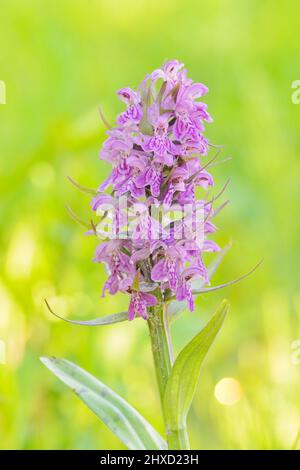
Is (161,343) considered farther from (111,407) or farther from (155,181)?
(155,181)

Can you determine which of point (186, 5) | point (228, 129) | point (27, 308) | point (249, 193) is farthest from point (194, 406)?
point (186, 5)

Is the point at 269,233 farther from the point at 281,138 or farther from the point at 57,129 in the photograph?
the point at 57,129

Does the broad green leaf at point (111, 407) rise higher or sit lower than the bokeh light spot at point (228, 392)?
lower

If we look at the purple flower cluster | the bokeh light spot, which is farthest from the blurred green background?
the purple flower cluster

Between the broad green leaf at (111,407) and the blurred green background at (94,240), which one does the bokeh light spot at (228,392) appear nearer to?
the blurred green background at (94,240)

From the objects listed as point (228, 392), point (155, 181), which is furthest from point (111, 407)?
point (228, 392)

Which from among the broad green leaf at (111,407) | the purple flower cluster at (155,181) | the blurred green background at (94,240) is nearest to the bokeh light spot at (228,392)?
the blurred green background at (94,240)
